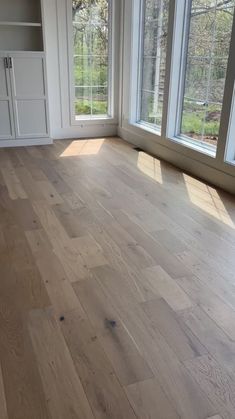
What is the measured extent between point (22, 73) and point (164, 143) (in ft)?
6.29

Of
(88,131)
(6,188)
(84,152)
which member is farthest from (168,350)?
(88,131)

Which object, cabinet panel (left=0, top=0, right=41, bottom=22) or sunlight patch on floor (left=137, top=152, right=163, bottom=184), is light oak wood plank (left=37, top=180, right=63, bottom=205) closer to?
sunlight patch on floor (left=137, top=152, right=163, bottom=184)

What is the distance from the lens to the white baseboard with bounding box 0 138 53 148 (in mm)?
4855

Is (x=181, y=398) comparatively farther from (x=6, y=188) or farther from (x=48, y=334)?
(x=6, y=188)

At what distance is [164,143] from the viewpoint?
14.4 ft

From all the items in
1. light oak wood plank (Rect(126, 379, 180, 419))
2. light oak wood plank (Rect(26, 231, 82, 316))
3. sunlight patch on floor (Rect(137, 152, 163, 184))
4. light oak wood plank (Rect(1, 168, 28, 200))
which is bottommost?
sunlight patch on floor (Rect(137, 152, 163, 184))

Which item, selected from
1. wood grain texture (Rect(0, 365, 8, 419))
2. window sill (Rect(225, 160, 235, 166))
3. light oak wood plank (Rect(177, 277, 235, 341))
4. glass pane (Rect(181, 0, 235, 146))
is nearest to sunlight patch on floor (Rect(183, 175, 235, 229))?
window sill (Rect(225, 160, 235, 166))

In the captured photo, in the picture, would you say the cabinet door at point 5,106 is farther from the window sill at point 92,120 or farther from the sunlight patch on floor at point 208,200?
the sunlight patch on floor at point 208,200

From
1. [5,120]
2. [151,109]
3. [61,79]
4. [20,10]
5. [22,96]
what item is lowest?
[5,120]

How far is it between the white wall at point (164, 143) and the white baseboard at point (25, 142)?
112cm

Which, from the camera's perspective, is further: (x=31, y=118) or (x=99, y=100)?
(x=99, y=100)

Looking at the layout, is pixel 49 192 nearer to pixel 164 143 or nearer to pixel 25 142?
pixel 164 143

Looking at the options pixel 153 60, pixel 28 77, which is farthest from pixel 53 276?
pixel 153 60

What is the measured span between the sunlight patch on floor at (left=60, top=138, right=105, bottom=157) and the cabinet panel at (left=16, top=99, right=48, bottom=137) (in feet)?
1.42
